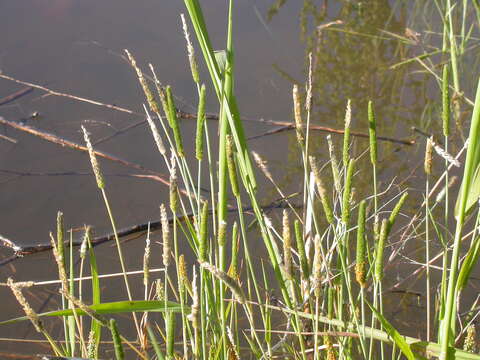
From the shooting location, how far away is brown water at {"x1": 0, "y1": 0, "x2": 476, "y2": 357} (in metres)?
2.02

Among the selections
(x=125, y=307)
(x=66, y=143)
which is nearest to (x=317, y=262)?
(x=125, y=307)

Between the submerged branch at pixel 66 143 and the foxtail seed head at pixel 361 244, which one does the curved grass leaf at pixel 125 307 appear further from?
the submerged branch at pixel 66 143

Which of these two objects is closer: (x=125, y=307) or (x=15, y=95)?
(x=125, y=307)

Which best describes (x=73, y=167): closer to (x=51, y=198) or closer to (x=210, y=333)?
(x=51, y=198)

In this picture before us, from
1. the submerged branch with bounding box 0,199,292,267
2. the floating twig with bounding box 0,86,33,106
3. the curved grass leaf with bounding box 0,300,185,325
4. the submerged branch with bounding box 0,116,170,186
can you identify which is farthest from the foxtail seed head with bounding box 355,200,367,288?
the floating twig with bounding box 0,86,33,106

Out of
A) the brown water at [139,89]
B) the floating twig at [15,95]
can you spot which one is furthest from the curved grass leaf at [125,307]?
the floating twig at [15,95]

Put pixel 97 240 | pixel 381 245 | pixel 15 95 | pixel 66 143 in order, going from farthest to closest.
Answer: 1. pixel 15 95
2. pixel 66 143
3. pixel 97 240
4. pixel 381 245

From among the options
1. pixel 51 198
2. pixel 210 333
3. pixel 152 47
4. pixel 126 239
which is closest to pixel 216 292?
pixel 210 333

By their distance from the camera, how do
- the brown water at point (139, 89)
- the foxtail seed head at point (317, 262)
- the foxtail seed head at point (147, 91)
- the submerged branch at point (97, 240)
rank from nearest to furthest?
1. the foxtail seed head at point (317, 262)
2. the foxtail seed head at point (147, 91)
3. the submerged branch at point (97, 240)
4. the brown water at point (139, 89)

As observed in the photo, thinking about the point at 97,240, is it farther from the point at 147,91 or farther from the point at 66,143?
the point at 147,91

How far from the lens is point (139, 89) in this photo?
8.28ft

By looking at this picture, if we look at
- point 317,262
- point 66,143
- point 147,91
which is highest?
point 147,91

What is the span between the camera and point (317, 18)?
9.58 feet

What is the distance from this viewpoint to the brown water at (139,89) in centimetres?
202
